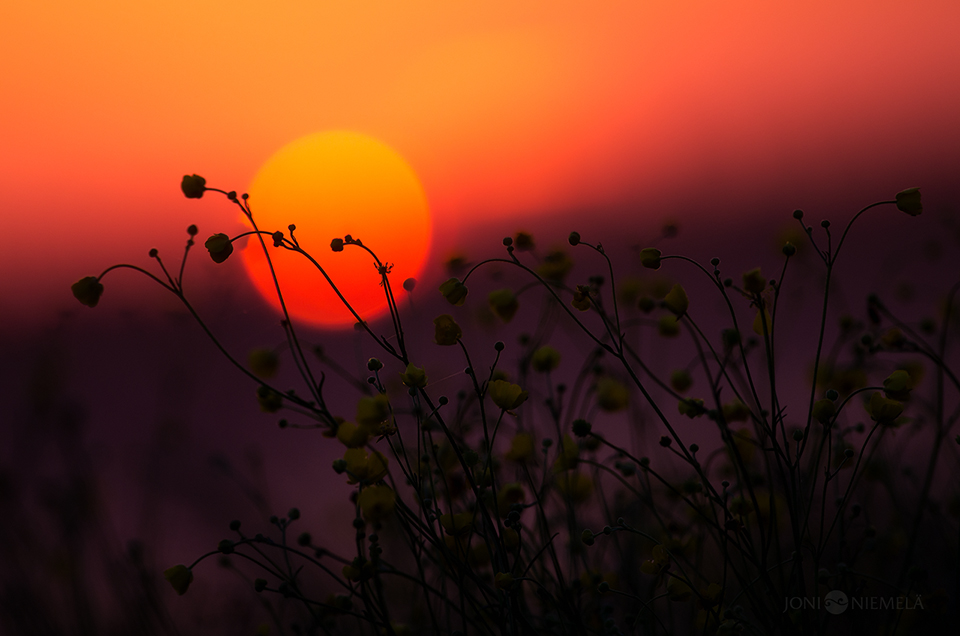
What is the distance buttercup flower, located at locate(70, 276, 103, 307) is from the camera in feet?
4.47

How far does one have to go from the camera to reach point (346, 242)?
129cm

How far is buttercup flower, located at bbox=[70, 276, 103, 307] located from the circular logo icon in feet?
5.07

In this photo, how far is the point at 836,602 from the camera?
1.28 metres

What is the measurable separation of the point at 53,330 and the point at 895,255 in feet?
9.29

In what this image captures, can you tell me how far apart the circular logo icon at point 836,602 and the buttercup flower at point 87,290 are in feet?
5.07

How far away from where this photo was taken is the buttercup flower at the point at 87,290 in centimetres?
136

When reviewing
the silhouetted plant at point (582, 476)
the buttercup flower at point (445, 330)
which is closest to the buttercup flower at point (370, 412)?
the silhouetted plant at point (582, 476)

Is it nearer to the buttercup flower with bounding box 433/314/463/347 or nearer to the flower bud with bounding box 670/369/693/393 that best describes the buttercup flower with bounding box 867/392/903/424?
the flower bud with bounding box 670/369/693/393

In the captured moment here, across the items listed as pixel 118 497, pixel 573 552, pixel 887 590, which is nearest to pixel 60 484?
pixel 118 497

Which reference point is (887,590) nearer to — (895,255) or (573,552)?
(573,552)

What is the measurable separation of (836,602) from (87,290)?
5.23ft

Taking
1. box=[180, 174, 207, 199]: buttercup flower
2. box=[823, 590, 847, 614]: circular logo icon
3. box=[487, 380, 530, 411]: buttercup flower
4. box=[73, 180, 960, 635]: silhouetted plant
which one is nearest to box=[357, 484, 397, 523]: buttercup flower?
box=[73, 180, 960, 635]: silhouetted plant

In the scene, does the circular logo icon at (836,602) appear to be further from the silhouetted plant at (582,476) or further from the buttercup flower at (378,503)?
the buttercup flower at (378,503)

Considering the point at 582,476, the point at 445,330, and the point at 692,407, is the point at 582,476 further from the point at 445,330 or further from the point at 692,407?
the point at 445,330
